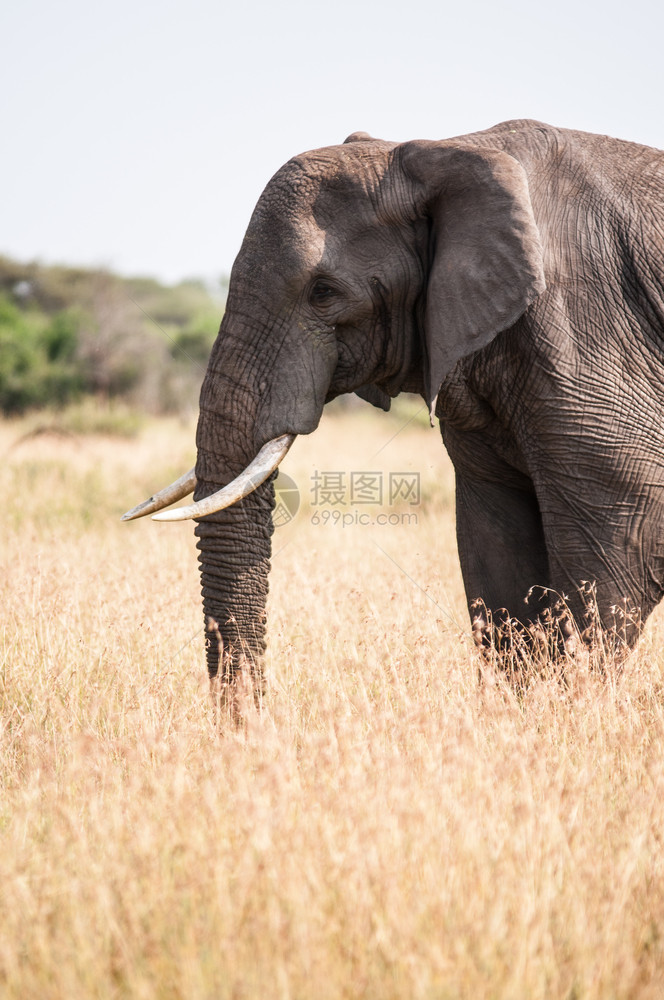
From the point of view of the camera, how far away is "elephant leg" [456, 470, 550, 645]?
510 centimetres

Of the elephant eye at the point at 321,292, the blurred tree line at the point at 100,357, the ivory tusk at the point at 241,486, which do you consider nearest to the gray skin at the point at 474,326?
the elephant eye at the point at 321,292

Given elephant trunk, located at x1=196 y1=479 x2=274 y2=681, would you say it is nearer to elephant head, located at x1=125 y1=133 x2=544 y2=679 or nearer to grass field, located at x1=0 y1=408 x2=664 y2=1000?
elephant head, located at x1=125 y1=133 x2=544 y2=679

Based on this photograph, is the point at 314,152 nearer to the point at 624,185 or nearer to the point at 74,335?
the point at 624,185

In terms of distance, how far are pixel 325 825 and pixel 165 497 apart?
76.8 inches

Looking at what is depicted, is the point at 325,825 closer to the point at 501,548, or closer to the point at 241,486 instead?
the point at 241,486

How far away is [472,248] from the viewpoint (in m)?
4.08

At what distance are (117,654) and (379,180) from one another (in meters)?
2.68

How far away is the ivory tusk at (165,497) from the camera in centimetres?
428

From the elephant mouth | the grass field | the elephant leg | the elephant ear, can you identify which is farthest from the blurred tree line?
the elephant mouth

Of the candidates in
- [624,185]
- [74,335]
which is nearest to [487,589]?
[624,185]

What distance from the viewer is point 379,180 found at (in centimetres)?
427

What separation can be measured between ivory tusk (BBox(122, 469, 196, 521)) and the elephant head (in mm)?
12

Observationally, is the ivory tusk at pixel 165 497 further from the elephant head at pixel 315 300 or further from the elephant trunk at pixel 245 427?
the elephant trunk at pixel 245 427

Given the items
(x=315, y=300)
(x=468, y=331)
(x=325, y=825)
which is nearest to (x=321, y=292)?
(x=315, y=300)
